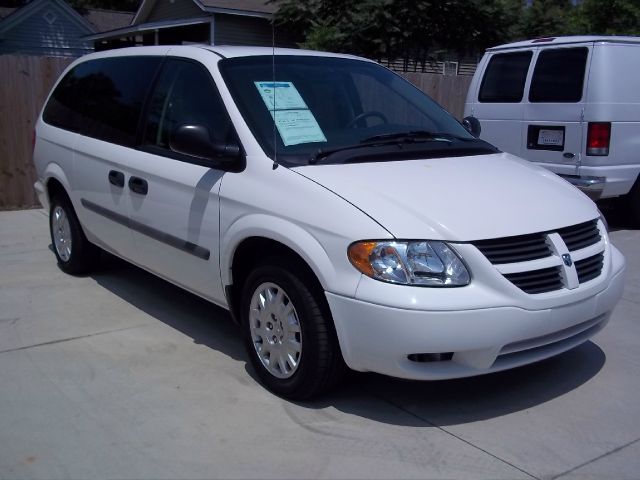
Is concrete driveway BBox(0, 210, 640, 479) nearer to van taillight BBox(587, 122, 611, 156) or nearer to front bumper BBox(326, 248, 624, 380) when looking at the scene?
front bumper BBox(326, 248, 624, 380)

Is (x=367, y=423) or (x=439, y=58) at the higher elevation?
(x=439, y=58)

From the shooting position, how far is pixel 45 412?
3.95 metres

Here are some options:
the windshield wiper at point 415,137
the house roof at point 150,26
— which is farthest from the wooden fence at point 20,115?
the house roof at point 150,26

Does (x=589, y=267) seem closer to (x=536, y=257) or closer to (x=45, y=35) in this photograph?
(x=536, y=257)

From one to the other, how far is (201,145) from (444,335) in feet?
5.76

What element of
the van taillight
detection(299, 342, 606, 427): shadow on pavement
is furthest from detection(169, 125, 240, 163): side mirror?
the van taillight

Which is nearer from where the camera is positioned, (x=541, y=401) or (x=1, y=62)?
(x=541, y=401)

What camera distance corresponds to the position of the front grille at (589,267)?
13.0ft

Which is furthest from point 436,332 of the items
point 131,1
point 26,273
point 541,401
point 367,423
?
point 131,1

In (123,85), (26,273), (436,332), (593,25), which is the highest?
(593,25)

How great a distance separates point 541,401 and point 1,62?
24.8 ft

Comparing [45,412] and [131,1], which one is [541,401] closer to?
[45,412]

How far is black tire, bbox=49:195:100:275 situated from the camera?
6.20m

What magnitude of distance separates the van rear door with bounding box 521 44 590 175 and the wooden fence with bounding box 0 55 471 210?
19.1ft
